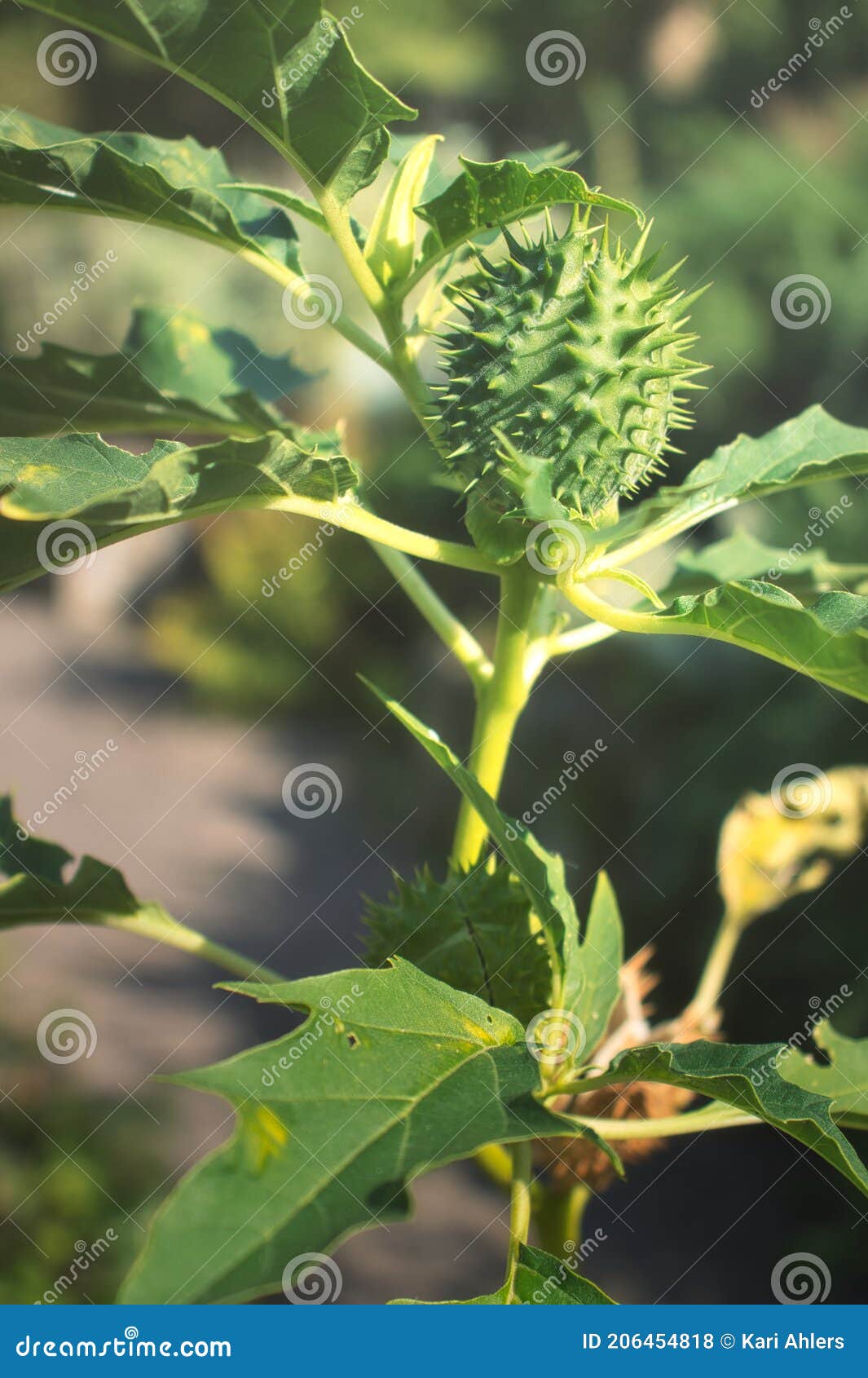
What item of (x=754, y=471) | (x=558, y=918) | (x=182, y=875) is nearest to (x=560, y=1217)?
(x=558, y=918)

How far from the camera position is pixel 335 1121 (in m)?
0.41

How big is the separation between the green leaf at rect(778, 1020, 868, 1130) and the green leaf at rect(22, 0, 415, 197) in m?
0.54

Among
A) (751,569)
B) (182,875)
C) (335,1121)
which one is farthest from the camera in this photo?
(182,875)

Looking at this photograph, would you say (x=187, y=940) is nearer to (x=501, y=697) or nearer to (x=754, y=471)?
(x=501, y=697)

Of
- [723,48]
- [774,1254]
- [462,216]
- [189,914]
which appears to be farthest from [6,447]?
[723,48]

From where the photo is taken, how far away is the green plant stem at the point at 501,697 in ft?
2.02

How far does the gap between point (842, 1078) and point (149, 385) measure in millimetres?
637

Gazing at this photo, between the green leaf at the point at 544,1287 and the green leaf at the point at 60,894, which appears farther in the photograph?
the green leaf at the point at 60,894

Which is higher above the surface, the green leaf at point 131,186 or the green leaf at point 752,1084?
the green leaf at point 131,186

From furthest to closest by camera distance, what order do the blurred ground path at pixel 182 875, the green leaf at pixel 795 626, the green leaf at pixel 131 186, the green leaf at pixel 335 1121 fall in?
1. the blurred ground path at pixel 182 875
2. the green leaf at pixel 131 186
3. the green leaf at pixel 795 626
4. the green leaf at pixel 335 1121

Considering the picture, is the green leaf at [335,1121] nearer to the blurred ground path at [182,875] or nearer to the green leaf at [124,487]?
the green leaf at [124,487]

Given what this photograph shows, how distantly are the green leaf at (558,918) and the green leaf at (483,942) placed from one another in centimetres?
1

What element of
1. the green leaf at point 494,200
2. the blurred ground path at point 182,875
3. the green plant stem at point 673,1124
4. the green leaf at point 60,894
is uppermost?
the green leaf at point 494,200

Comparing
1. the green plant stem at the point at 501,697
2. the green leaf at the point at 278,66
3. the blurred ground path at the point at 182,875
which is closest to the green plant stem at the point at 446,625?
the green plant stem at the point at 501,697
